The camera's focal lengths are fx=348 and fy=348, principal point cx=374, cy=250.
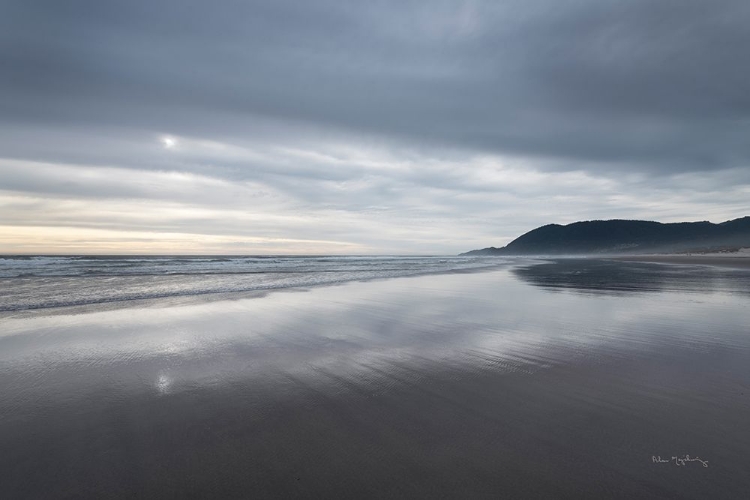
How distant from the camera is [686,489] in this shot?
2.37 meters

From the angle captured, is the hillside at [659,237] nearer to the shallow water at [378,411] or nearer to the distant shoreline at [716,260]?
the distant shoreline at [716,260]

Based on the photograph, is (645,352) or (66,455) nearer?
(66,455)

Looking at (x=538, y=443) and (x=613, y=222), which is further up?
(x=613, y=222)

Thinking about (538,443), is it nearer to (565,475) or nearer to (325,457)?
(565,475)

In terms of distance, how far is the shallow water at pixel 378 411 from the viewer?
2551 mm

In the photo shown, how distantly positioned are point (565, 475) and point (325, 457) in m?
1.82

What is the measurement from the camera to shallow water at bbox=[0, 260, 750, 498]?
2551mm

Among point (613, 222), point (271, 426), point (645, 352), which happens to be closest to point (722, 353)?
point (645, 352)

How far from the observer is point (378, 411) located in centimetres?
363
